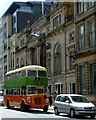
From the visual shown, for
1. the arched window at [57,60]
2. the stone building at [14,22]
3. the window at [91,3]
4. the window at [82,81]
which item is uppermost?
the stone building at [14,22]

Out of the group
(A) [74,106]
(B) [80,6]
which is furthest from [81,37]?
(A) [74,106]

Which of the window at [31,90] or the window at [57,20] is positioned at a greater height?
the window at [57,20]

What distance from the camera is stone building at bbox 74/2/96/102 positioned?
107ft

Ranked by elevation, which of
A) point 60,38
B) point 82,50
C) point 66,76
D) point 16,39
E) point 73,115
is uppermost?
point 16,39

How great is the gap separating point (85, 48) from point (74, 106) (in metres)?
13.3

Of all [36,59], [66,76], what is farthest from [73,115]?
[36,59]

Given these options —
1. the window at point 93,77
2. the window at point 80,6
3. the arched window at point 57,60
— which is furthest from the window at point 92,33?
the arched window at point 57,60

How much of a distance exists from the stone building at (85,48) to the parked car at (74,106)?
28.5 feet

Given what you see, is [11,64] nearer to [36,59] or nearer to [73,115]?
[36,59]

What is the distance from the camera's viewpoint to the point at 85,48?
33938mm

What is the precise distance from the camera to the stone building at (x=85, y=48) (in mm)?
32625

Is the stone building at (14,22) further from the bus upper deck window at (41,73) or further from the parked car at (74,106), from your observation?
the parked car at (74,106)

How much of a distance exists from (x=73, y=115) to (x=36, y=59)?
34907mm

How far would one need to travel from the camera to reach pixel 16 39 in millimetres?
74562
